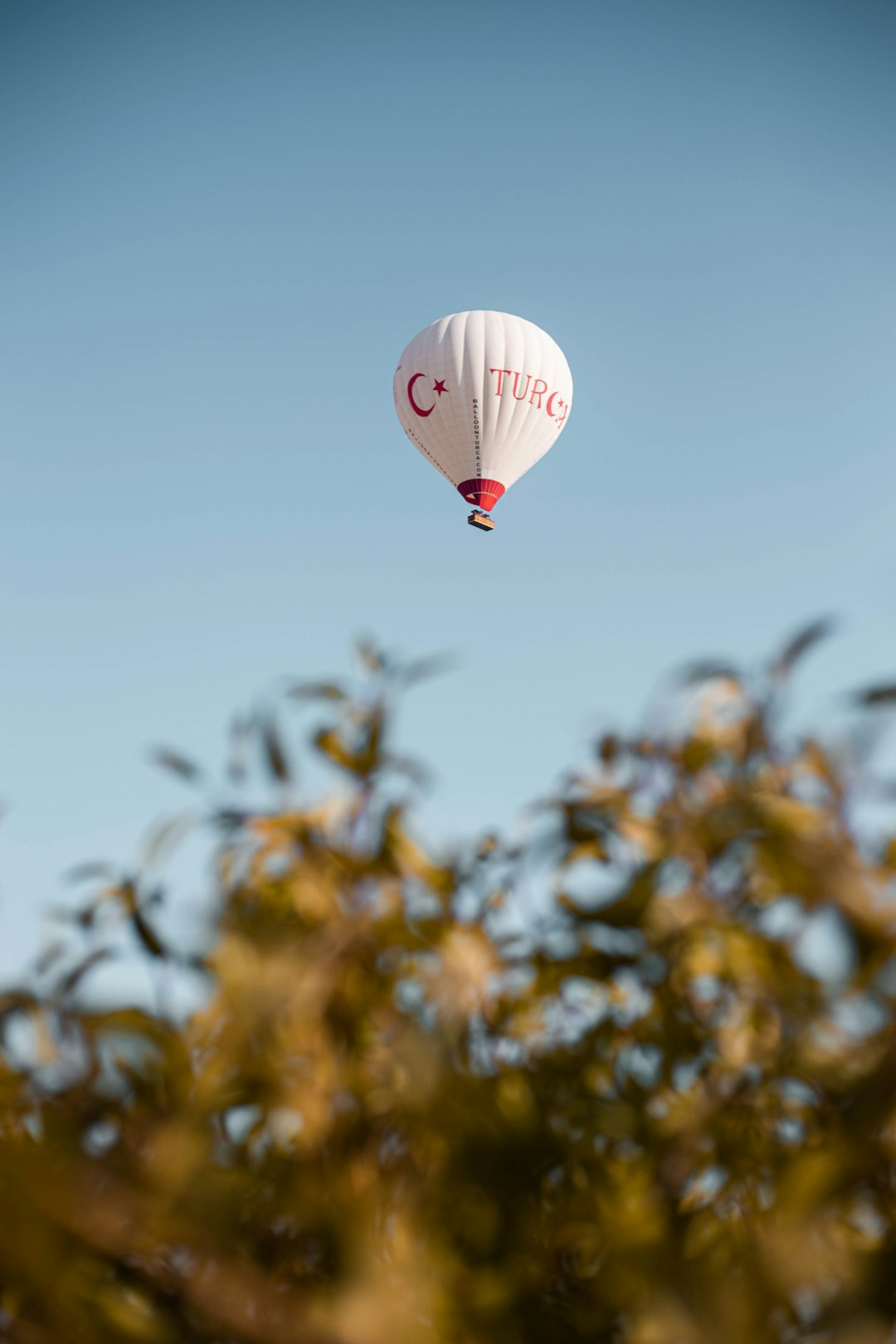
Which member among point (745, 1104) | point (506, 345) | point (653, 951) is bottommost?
point (745, 1104)

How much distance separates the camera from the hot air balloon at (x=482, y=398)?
2464cm

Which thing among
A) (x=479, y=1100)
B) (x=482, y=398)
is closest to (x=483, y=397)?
(x=482, y=398)

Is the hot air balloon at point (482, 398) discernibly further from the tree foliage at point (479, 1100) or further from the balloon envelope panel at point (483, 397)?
the tree foliage at point (479, 1100)

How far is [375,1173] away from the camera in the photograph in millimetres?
852

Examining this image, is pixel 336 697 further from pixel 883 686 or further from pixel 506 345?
pixel 506 345

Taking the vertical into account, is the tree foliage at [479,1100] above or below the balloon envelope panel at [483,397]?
below

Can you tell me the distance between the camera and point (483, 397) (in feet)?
80.6

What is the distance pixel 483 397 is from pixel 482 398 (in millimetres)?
44

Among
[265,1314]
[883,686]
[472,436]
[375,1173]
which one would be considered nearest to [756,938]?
[883,686]

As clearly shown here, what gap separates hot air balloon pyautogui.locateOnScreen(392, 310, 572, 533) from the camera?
24.6 metres

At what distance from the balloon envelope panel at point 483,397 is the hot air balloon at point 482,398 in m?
0.02

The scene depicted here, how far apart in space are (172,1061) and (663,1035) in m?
0.40

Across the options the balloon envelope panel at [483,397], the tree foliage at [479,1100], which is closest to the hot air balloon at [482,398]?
Result: the balloon envelope panel at [483,397]

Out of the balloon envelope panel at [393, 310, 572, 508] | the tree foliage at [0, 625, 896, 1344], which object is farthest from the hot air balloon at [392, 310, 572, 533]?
the tree foliage at [0, 625, 896, 1344]
